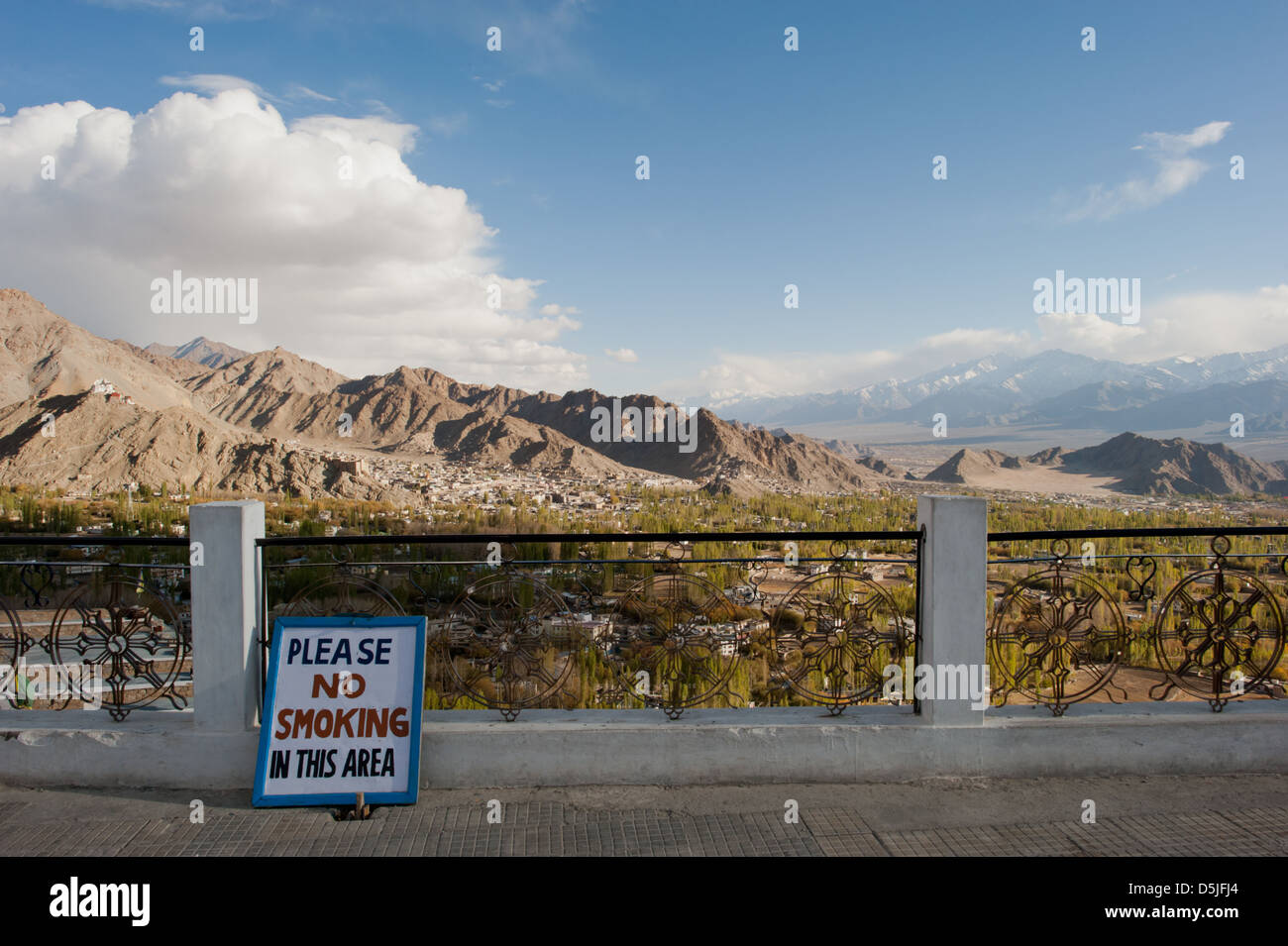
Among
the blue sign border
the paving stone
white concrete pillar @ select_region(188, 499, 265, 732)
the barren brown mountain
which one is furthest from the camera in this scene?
the barren brown mountain

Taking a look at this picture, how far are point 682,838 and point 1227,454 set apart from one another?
190ft

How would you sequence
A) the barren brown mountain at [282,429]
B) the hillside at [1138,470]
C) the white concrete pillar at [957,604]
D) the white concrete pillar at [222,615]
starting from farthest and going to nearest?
the hillside at [1138,470] → the barren brown mountain at [282,429] → the white concrete pillar at [957,604] → the white concrete pillar at [222,615]

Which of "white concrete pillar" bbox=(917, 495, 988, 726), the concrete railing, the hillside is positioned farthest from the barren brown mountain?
"white concrete pillar" bbox=(917, 495, 988, 726)

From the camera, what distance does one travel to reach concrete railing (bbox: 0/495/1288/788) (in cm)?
435

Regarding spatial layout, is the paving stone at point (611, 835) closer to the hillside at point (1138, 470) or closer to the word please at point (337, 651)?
the word please at point (337, 651)

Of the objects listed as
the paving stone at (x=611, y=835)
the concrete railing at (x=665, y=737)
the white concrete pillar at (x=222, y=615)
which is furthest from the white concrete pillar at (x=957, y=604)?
the white concrete pillar at (x=222, y=615)

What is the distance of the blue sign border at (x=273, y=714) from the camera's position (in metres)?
4.12

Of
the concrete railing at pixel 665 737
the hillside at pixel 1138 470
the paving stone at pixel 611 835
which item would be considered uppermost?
the hillside at pixel 1138 470

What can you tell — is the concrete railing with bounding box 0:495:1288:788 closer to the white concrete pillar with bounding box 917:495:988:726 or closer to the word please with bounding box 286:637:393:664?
the white concrete pillar with bounding box 917:495:988:726

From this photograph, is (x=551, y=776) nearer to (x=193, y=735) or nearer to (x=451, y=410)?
(x=193, y=735)

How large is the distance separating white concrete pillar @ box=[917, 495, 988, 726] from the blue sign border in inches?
118

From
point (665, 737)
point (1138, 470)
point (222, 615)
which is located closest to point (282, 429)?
point (222, 615)

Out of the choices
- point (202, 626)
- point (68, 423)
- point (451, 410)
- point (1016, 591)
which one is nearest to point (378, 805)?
point (202, 626)

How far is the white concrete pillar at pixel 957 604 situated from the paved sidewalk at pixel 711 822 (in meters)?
0.45
